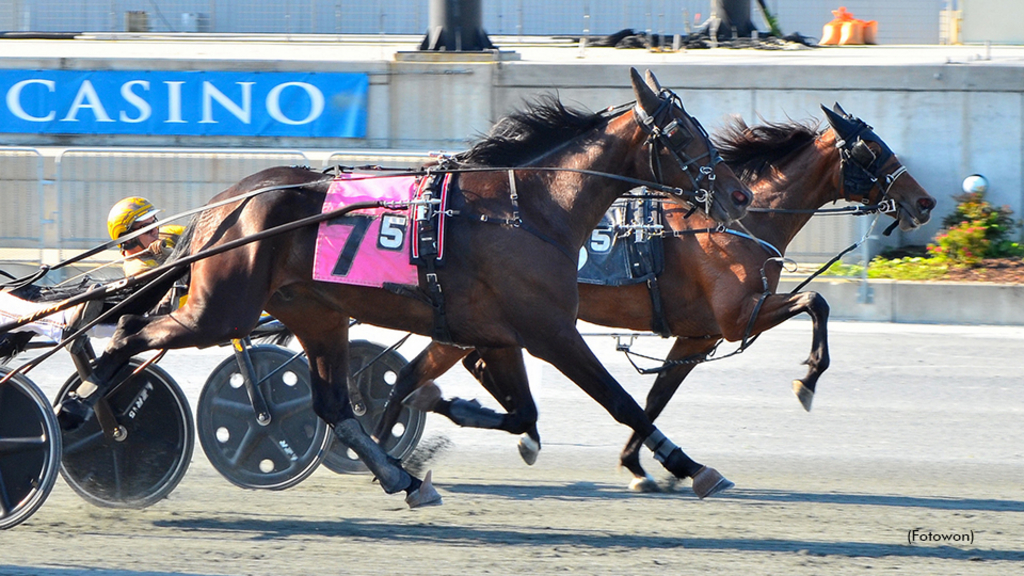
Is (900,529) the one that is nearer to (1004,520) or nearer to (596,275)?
(1004,520)

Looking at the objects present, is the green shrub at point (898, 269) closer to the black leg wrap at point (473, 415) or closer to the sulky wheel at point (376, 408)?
the sulky wheel at point (376, 408)

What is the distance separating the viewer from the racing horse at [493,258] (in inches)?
213

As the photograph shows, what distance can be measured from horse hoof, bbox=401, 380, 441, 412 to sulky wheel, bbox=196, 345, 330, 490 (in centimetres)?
50

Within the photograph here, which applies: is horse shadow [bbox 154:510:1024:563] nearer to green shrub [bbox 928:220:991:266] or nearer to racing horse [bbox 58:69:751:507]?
racing horse [bbox 58:69:751:507]

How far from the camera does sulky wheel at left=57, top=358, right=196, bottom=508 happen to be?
5.70m

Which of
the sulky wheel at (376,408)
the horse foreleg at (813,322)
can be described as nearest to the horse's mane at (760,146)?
the horse foreleg at (813,322)

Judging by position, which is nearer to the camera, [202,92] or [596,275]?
[596,275]

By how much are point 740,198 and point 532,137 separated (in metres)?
1.08

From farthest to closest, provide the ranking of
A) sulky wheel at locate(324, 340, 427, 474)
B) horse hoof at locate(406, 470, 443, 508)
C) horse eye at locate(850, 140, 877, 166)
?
horse eye at locate(850, 140, 877, 166) → sulky wheel at locate(324, 340, 427, 474) → horse hoof at locate(406, 470, 443, 508)

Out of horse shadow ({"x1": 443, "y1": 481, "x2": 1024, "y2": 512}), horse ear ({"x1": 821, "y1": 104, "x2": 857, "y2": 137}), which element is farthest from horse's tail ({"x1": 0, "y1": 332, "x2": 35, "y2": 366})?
horse ear ({"x1": 821, "y1": 104, "x2": 857, "y2": 137})

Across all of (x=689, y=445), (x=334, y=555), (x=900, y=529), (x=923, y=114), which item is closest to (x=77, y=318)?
(x=334, y=555)

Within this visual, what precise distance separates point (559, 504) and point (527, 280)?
1253mm

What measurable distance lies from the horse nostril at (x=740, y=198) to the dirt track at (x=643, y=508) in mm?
1517

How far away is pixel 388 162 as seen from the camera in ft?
39.9
